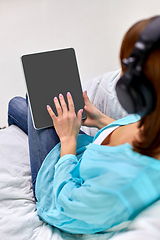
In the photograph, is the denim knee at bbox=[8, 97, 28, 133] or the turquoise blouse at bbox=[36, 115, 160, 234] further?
the denim knee at bbox=[8, 97, 28, 133]

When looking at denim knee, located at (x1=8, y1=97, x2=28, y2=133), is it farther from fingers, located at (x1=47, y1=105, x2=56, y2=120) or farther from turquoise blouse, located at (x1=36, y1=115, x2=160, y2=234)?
turquoise blouse, located at (x1=36, y1=115, x2=160, y2=234)

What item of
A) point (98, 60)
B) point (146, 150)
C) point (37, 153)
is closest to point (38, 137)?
point (37, 153)

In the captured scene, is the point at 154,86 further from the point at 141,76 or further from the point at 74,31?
the point at 74,31

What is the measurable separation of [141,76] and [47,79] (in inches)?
18.5

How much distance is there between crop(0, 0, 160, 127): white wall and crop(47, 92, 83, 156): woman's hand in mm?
893

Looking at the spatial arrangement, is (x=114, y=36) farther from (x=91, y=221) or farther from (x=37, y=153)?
(x=91, y=221)

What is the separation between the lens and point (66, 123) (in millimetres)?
789

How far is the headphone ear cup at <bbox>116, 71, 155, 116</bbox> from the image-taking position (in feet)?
1.34

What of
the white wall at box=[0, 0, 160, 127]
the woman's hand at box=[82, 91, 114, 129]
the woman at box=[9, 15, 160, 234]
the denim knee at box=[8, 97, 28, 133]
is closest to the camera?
the woman at box=[9, 15, 160, 234]

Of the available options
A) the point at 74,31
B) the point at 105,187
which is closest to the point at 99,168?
the point at 105,187

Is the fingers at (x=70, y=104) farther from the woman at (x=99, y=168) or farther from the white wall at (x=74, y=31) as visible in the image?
the white wall at (x=74, y=31)

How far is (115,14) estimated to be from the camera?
175 centimetres

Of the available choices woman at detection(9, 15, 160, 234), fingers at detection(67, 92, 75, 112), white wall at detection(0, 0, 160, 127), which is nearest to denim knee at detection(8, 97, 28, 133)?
woman at detection(9, 15, 160, 234)

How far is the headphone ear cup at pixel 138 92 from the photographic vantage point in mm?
408
